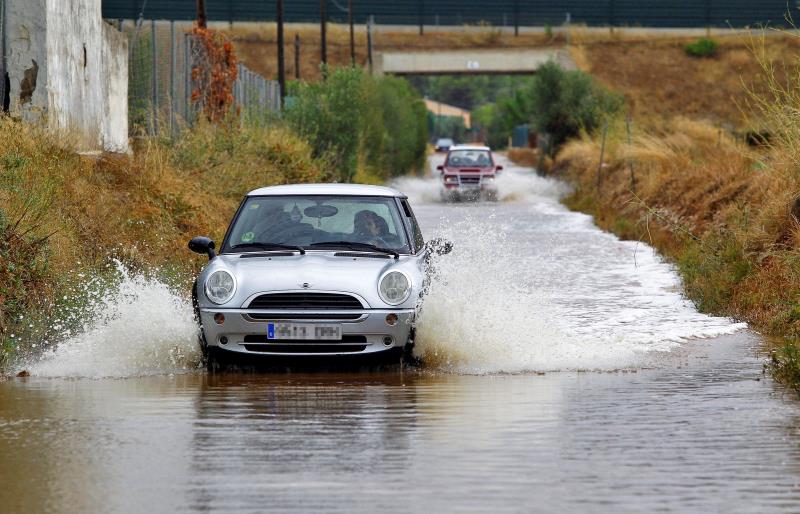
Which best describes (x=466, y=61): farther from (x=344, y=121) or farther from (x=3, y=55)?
(x=3, y=55)

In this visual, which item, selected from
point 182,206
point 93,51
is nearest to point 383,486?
point 182,206

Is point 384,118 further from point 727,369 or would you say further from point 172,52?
point 727,369

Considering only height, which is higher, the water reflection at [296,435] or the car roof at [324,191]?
the car roof at [324,191]

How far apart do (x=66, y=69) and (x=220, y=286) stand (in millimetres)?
9393

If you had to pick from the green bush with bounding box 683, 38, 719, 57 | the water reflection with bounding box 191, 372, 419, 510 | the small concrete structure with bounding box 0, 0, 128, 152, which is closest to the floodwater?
the water reflection with bounding box 191, 372, 419, 510

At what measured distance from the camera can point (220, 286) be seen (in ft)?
40.1

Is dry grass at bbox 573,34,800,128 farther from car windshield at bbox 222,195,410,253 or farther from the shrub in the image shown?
Result: car windshield at bbox 222,195,410,253

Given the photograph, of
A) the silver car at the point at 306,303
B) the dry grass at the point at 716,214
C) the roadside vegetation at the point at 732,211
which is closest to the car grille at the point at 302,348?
the silver car at the point at 306,303

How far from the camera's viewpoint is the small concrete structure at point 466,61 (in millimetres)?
88125

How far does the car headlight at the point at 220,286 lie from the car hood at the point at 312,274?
43mm

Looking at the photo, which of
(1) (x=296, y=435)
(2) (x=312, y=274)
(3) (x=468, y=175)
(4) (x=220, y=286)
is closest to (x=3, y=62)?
(4) (x=220, y=286)

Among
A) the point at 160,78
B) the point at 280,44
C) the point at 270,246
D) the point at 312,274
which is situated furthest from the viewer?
the point at 280,44

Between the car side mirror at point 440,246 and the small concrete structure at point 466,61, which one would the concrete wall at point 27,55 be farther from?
the small concrete structure at point 466,61

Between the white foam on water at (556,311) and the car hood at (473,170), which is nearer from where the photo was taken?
the white foam on water at (556,311)
